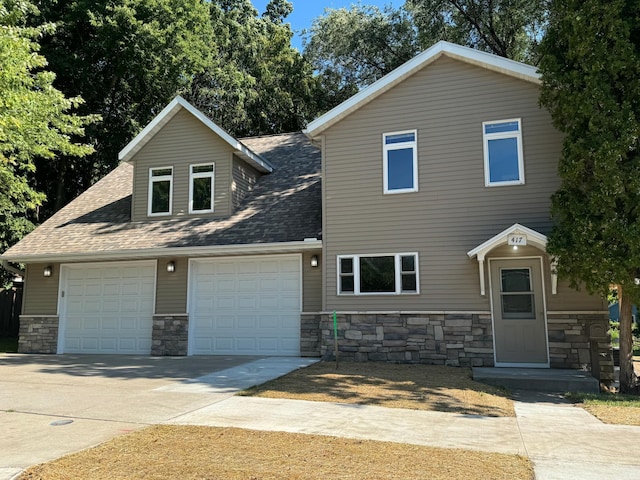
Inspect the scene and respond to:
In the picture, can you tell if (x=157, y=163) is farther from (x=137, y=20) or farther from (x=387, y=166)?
(x=137, y=20)

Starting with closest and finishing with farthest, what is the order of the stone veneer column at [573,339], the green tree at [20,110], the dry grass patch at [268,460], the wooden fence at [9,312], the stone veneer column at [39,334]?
1. the dry grass patch at [268,460]
2. the stone veneer column at [573,339]
3. the green tree at [20,110]
4. the stone veneer column at [39,334]
5. the wooden fence at [9,312]

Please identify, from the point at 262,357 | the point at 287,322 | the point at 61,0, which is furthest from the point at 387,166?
the point at 61,0

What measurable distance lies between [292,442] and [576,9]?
8253 millimetres

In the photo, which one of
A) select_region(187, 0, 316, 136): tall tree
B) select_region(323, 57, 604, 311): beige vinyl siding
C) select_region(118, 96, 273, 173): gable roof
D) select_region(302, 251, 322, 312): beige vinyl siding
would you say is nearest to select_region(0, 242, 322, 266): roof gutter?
select_region(302, 251, 322, 312): beige vinyl siding

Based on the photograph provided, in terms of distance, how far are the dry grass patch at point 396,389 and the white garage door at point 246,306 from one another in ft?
8.07

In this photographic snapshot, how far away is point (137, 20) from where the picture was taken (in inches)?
858

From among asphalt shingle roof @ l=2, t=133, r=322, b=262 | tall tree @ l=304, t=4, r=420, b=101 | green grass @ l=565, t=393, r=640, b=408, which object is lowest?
green grass @ l=565, t=393, r=640, b=408

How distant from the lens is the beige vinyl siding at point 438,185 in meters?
10.3

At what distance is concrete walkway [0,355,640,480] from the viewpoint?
459 cm

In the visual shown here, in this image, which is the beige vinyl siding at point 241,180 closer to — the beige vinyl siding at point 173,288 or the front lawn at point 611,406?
the beige vinyl siding at point 173,288

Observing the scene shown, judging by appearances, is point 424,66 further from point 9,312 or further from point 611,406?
point 9,312

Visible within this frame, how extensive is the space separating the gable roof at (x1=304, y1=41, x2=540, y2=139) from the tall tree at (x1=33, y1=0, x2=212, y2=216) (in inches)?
530

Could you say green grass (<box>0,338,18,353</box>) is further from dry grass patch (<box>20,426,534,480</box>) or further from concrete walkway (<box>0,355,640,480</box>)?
dry grass patch (<box>20,426,534,480</box>)

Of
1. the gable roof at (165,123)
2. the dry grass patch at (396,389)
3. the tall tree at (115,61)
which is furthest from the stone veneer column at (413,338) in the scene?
the tall tree at (115,61)
